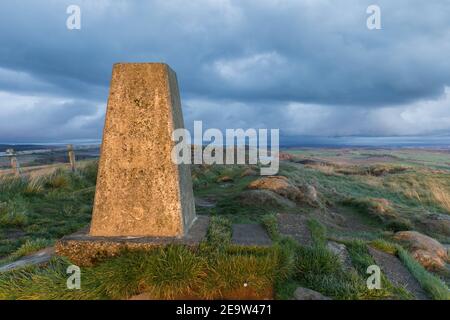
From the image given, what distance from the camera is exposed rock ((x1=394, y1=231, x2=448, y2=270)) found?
18.1 ft

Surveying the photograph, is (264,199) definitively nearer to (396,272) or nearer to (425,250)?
(425,250)

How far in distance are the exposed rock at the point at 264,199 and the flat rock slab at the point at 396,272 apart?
370cm

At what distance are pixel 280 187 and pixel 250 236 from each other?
570cm

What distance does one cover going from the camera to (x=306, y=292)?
2898mm

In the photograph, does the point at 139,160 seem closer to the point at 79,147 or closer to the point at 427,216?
the point at 427,216

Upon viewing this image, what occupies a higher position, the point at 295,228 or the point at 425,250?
the point at 295,228

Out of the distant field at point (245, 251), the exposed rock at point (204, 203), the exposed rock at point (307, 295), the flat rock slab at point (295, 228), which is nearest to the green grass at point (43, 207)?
the distant field at point (245, 251)

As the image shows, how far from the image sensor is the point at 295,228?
15.9 ft

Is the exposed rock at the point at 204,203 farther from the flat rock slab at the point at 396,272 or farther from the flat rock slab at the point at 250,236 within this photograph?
the flat rock slab at the point at 396,272

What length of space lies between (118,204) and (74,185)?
25.3 ft

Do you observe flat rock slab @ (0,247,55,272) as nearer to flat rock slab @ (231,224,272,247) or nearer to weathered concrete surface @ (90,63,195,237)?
weathered concrete surface @ (90,63,195,237)

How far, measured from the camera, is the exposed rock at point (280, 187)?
950 centimetres

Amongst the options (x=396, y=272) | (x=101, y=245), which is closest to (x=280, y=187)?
(x=396, y=272)

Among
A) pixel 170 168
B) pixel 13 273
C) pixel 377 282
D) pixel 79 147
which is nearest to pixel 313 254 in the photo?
pixel 377 282
